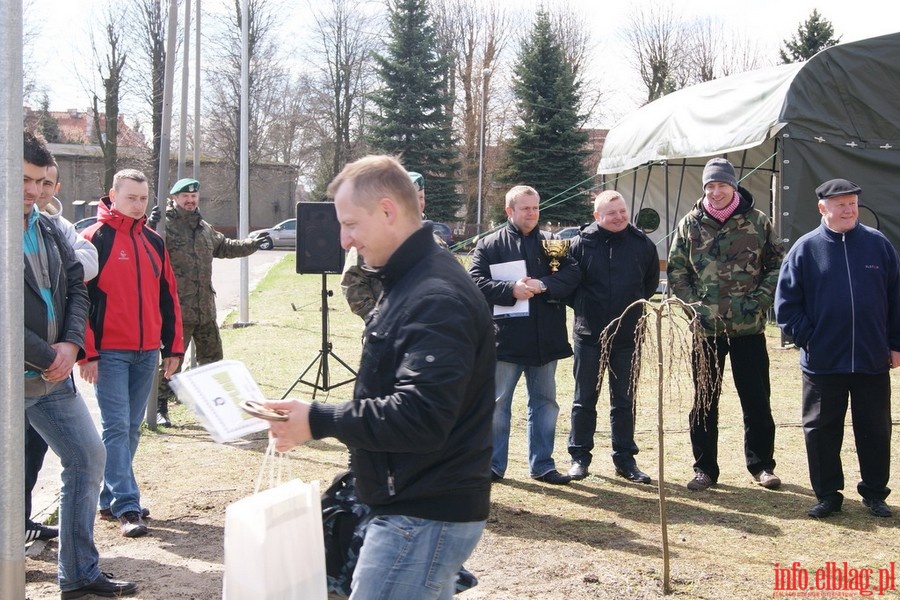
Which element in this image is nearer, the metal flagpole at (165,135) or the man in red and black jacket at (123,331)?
the man in red and black jacket at (123,331)

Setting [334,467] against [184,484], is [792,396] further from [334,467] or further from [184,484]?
[184,484]

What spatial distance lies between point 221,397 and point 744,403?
4.42 metres

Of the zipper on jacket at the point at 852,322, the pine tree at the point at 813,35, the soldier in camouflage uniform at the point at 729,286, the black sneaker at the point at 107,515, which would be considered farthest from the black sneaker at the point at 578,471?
the pine tree at the point at 813,35

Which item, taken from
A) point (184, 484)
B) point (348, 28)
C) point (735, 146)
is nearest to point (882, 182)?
point (735, 146)

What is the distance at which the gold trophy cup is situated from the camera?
6.59 meters

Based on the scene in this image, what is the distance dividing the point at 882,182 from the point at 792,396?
489 centimetres

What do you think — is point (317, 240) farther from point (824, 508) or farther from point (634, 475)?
point (824, 508)

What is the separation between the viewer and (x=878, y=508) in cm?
570

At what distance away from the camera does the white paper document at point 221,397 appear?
2.98m

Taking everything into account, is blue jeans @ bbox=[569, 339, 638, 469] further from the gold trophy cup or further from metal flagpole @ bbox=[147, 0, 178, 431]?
metal flagpole @ bbox=[147, 0, 178, 431]

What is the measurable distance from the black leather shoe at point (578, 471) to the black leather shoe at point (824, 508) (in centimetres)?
158

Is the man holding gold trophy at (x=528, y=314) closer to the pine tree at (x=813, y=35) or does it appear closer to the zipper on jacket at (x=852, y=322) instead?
the zipper on jacket at (x=852, y=322)

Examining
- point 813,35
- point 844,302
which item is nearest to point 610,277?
point 844,302

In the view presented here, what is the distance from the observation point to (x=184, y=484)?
661 centimetres
